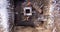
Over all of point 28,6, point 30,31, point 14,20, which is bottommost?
point 30,31

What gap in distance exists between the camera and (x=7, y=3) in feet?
4.21

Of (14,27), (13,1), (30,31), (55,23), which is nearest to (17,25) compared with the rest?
(14,27)

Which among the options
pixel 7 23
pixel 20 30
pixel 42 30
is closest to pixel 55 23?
pixel 42 30

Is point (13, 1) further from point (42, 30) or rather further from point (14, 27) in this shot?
point (42, 30)

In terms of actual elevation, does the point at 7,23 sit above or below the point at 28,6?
below

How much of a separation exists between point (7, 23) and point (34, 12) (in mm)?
285

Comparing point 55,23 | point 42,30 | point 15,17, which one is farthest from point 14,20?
point 55,23

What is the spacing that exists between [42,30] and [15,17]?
303 mm

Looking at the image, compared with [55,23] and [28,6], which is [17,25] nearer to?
[28,6]

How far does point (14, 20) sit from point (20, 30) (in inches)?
4.7

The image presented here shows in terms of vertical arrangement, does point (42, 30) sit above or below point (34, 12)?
below

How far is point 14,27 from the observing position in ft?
4.50

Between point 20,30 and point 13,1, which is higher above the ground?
point 13,1

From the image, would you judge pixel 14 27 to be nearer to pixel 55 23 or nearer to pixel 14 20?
pixel 14 20
